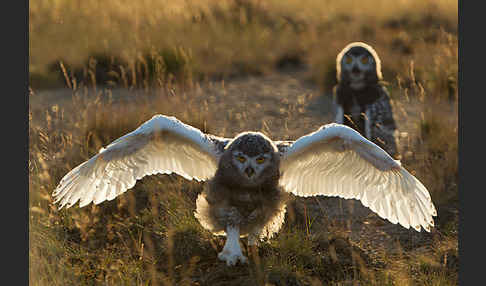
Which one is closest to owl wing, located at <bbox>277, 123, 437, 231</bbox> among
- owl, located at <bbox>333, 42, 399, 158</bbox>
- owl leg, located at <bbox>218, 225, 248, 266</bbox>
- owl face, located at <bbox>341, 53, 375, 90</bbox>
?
owl leg, located at <bbox>218, 225, 248, 266</bbox>

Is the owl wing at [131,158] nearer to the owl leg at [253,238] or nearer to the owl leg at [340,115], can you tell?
the owl leg at [253,238]

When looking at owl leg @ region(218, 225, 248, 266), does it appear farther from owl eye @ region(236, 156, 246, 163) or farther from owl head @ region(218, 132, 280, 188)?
owl eye @ region(236, 156, 246, 163)

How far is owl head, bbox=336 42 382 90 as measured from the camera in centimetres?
643

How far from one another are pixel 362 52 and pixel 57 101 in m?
4.74

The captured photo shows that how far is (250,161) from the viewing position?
400 cm

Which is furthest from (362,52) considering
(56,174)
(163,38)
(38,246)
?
(163,38)

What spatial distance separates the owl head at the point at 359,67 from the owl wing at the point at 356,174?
2148 millimetres

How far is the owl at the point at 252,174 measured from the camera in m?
4.18

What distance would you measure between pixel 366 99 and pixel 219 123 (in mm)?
2183

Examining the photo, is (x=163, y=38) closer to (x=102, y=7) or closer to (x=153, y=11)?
(x=153, y=11)

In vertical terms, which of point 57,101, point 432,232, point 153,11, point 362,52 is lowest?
point 432,232

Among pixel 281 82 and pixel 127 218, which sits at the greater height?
pixel 281 82

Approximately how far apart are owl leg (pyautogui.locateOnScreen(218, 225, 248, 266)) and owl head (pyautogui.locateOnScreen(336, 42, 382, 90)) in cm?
290

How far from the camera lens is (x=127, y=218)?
534 centimetres
